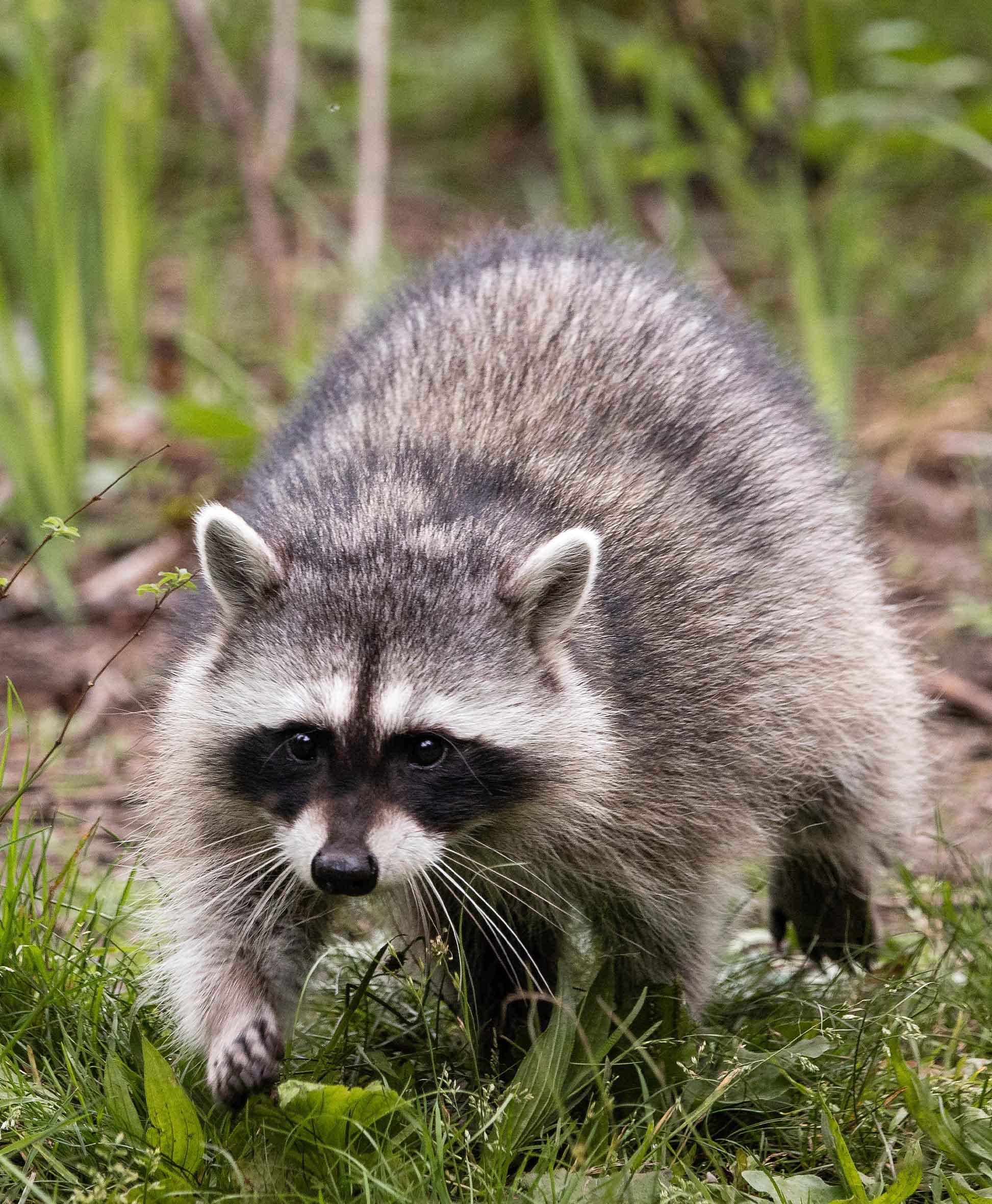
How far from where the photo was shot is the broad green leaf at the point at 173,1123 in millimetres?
3199

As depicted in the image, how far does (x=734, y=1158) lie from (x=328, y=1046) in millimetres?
942

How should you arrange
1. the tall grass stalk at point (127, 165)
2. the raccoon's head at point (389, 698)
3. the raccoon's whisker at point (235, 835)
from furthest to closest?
the tall grass stalk at point (127, 165), the raccoon's whisker at point (235, 835), the raccoon's head at point (389, 698)

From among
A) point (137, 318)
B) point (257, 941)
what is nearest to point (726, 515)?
point (257, 941)

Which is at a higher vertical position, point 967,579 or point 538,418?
point 538,418

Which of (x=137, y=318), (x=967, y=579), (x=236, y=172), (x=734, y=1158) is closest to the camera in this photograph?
(x=734, y=1158)

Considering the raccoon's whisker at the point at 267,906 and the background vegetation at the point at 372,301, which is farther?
the raccoon's whisker at the point at 267,906

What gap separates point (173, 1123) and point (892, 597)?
3.39 meters

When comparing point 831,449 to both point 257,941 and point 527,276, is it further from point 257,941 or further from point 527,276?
point 257,941

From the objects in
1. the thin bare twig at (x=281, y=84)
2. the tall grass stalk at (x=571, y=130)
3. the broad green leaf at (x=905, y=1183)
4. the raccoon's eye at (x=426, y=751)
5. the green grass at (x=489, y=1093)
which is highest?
the thin bare twig at (x=281, y=84)

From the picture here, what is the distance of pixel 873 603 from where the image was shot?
482 centimetres

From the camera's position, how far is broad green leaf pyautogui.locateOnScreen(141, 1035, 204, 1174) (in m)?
3.20

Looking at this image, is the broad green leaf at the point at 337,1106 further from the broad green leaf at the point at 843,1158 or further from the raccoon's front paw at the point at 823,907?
the raccoon's front paw at the point at 823,907

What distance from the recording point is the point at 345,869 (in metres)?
3.25

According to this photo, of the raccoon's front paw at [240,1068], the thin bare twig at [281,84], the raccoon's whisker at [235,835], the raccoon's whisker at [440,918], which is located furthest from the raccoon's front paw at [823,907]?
the thin bare twig at [281,84]
